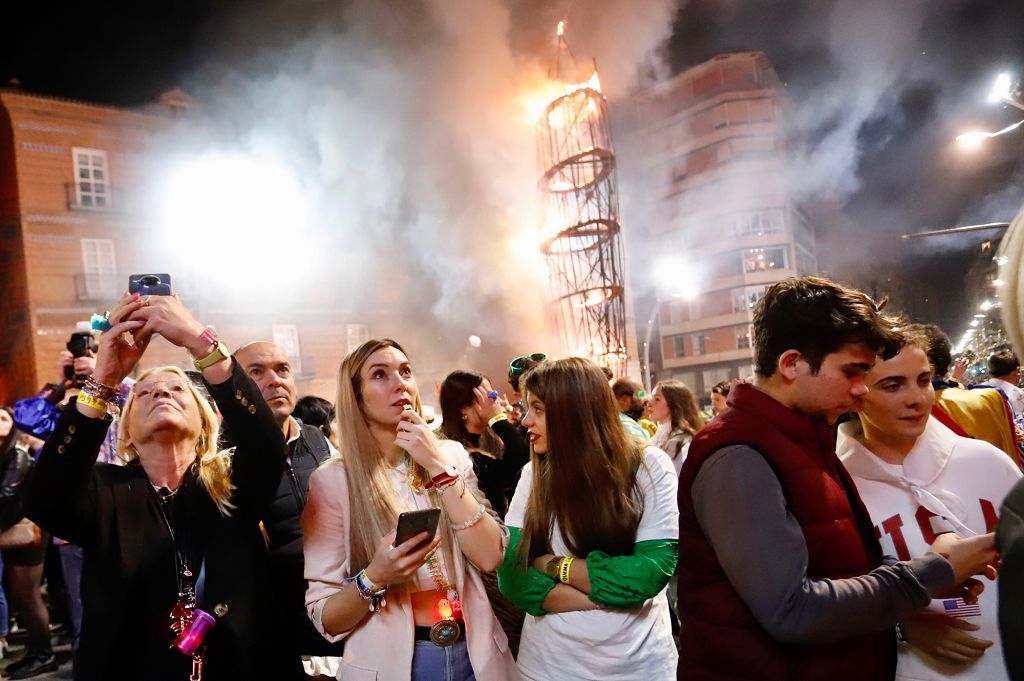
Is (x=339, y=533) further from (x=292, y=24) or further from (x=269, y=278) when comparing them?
(x=269, y=278)

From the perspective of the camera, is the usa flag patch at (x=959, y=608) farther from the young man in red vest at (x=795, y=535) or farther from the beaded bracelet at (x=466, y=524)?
the beaded bracelet at (x=466, y=524)

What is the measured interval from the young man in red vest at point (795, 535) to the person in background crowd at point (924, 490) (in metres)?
0.20

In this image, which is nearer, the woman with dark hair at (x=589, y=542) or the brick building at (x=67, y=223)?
the woman with dark hair at (x=589, y=542)

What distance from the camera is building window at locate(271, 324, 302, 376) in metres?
18.8

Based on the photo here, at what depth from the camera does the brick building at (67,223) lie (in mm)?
15289

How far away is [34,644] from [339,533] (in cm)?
501

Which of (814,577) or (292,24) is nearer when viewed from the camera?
(814,577)

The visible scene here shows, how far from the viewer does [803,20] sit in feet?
37.1

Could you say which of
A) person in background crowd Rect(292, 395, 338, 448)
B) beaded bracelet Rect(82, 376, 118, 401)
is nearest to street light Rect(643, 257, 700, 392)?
person in background crowd Rect(292, 395, 338, 448)

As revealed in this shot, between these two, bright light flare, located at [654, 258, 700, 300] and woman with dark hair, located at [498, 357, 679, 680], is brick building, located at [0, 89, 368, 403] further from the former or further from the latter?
bright light flare, located at [654, 258, 700, 300]

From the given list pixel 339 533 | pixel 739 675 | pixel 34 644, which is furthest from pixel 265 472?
pixel 34 644

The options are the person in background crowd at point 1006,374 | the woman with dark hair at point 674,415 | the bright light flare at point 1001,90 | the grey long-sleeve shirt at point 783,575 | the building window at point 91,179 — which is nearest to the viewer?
the grey long-sleeve shirt at point 783,575

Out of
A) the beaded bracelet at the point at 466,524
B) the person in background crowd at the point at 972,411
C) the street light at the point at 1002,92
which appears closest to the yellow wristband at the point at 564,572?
the beaded bracelet at the point at 466,524

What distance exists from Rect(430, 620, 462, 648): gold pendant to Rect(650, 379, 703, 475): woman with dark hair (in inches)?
138
